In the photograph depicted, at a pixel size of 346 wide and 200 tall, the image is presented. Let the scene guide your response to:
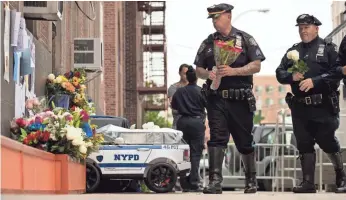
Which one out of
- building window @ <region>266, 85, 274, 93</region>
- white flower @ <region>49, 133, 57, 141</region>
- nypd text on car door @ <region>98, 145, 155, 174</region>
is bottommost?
nypd text on car door @ <region>98, 145, 155, 174</region>

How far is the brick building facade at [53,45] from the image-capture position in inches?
465

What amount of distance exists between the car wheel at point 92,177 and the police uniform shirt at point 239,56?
433 cm

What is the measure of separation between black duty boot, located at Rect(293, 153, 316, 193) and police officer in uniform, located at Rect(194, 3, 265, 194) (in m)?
0.62

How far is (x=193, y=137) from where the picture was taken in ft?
49.4

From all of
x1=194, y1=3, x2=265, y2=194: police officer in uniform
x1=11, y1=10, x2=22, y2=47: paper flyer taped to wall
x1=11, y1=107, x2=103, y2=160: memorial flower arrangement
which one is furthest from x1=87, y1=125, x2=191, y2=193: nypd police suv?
x1=194, y1=3, x2=265, y2=194: police officer in uniform

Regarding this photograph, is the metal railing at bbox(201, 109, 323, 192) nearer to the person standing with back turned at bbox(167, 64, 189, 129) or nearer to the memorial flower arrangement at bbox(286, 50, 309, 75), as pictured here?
the person standing with back turned at bbox(167, 64, 189, 129)

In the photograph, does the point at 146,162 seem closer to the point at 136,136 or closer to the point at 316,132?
the point at 136,136

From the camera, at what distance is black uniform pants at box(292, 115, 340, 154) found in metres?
11.5

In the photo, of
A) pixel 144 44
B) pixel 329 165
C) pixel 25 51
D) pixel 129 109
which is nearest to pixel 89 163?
pixel 25 51

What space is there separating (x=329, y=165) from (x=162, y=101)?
41201 mm

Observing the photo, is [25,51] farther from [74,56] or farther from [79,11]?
[79,11]

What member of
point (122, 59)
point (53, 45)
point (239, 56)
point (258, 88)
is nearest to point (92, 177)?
point (53, 45)

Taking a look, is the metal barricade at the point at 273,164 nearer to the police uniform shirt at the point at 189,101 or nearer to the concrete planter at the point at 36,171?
the police uniform shirt at the point at 189,101

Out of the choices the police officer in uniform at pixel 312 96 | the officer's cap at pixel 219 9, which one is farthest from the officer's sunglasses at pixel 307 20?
the officer's cap at pixel 219 9
